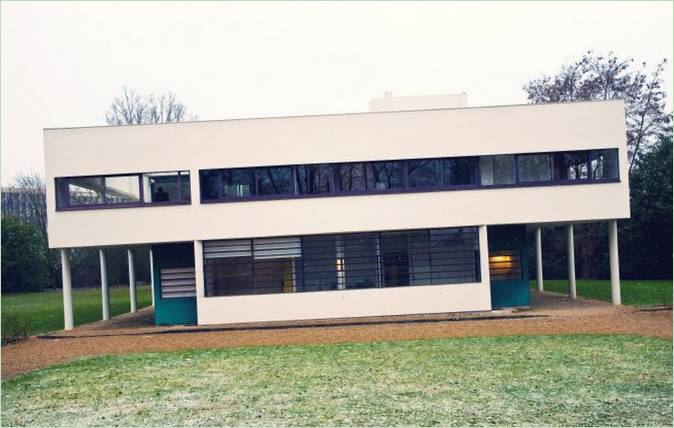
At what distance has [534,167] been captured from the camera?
2073 cm

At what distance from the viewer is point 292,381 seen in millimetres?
10602

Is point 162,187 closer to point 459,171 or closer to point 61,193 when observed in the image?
point 61,193

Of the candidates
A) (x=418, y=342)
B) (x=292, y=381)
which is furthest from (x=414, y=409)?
(x=418, y=342)

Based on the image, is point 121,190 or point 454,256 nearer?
point 454,256

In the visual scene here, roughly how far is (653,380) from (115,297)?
3480cm

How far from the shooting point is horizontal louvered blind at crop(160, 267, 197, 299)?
21.7 metres

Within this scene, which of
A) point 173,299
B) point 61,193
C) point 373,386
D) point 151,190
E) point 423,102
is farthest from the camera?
point 423,102

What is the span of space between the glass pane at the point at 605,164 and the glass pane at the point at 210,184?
11670mm

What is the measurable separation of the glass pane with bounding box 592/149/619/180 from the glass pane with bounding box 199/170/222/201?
11670mm

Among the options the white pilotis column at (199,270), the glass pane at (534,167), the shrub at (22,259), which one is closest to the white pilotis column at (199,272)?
the white pilotis column at (199,270)

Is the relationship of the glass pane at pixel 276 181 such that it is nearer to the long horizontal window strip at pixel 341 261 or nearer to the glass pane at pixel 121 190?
the long horizontal window strip at pixel 341 261

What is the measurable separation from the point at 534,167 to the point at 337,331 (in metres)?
8.22

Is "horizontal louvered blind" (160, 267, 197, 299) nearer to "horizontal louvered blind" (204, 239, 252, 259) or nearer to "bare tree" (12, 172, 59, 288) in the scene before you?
"horizontal louvered blind" (204, 239, 252, 259)

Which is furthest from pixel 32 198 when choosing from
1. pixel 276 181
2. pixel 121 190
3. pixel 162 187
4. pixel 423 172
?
pixel 423 172
